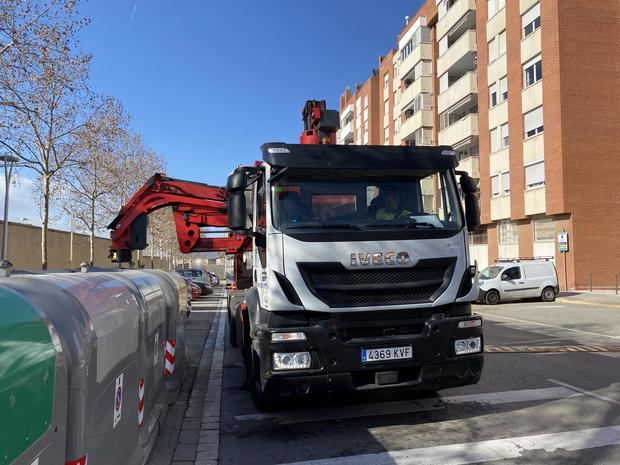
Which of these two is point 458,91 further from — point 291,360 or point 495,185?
point 291,360

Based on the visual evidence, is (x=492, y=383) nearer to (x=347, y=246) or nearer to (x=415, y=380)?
(x=415, y=380)

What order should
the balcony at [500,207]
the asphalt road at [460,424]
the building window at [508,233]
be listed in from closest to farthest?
the asphalt road at [460,424], the building window at [508,233], the balcony at [500,207]

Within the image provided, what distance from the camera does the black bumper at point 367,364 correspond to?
4.77 metres

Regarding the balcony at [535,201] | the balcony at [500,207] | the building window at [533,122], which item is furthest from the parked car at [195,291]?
the building window at [533,122]

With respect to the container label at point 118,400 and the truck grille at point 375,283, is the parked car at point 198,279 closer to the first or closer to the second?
the truck grille at point 375,283

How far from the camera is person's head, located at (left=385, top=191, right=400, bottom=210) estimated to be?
5.48 meters

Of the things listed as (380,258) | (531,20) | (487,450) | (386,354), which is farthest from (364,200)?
(531,20)

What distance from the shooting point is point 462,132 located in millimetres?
37812

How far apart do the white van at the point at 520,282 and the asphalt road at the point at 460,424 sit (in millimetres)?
13521

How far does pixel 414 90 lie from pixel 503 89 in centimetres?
1361

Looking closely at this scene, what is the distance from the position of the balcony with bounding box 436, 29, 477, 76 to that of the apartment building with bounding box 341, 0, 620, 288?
8cm

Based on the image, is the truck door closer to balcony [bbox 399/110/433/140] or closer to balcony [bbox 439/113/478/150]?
balcony [bbox 439/113/478/150]

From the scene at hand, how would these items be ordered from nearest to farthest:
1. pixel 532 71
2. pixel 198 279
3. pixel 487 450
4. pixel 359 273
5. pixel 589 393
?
pixel 487 450
pixel 359 273
pixel 589 393
pixel 532 71
pixel 198 279

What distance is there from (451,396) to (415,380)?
1671 millimetres
